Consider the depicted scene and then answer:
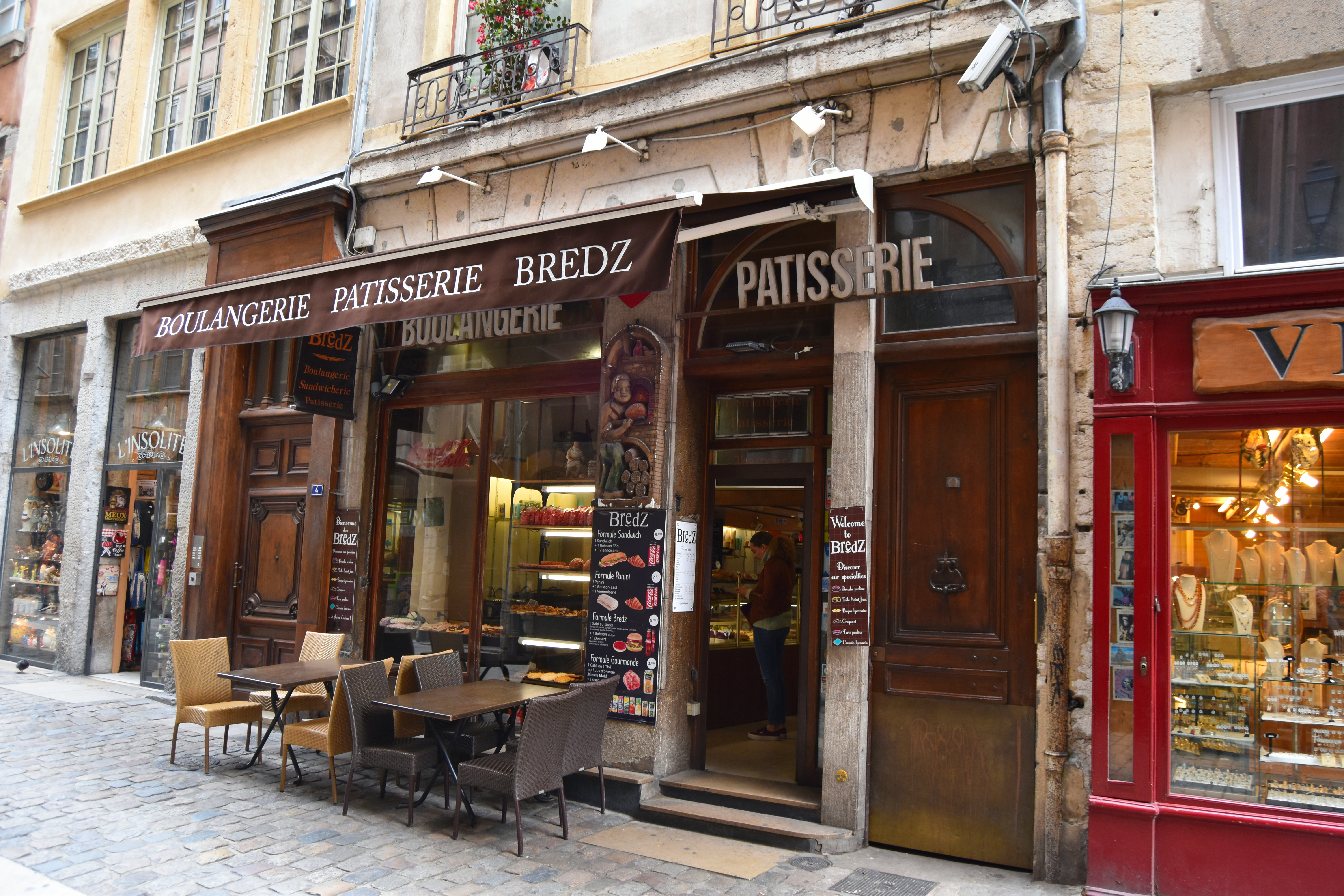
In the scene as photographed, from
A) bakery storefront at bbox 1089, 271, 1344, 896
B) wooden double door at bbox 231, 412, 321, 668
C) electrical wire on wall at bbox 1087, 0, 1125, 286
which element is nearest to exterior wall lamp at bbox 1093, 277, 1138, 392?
bakery storefront at bbox 1089, 271, 1344, 896

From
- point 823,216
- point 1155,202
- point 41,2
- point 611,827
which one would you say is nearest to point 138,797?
point 611,827

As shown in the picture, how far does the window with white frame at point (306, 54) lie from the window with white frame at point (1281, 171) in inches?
311

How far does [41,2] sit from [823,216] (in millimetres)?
12862

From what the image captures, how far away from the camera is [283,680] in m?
6.29

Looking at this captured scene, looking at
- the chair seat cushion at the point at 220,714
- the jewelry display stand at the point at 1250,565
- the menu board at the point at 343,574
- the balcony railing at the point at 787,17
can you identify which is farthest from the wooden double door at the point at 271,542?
the jewelry display stand at the point at 1250,565

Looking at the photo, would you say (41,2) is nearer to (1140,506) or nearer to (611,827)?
(611,827)

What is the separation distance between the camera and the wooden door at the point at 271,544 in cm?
894

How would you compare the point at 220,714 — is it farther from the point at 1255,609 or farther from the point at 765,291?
the point at 1255,609

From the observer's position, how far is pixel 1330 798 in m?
4.50

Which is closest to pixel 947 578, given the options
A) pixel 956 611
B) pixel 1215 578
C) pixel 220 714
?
pixel 956 611

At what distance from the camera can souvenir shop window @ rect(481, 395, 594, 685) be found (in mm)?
7297

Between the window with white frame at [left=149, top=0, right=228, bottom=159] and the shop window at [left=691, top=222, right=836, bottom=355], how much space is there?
7.06m

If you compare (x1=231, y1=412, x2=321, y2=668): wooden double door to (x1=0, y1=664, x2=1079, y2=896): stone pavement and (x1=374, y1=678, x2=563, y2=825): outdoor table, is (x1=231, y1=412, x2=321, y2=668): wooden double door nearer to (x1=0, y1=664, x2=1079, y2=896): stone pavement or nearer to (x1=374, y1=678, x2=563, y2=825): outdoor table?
(x1=0, y1=664, x2=1079, y2=896): stone pavement

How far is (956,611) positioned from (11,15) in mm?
15588
